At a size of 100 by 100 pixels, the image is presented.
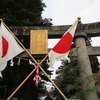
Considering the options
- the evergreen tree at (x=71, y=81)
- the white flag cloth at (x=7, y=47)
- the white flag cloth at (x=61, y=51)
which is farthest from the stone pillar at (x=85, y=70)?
the white flag cloth at (x=7, y=47)

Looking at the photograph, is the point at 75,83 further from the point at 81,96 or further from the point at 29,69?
the point at 29,69

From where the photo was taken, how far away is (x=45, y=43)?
5398mm

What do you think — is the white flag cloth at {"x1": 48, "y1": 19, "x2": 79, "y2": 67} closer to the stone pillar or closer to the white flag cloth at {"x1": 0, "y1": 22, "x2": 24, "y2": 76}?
the stone pillar

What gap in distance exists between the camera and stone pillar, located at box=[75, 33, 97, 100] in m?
4.47

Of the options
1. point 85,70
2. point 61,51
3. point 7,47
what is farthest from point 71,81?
point 7,47

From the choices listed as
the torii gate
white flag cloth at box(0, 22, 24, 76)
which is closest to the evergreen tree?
the torii gate

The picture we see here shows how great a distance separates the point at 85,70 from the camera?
4.88 m

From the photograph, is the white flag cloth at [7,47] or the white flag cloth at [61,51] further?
the white flag cloth at [61,51]

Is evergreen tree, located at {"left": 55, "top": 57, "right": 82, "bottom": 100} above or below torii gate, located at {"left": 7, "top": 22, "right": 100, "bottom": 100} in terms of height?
→ below

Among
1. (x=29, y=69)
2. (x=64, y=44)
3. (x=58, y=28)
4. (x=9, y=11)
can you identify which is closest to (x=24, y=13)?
(x=9, y=11)

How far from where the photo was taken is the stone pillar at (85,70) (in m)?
4.47

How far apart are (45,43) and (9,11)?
4529 mm

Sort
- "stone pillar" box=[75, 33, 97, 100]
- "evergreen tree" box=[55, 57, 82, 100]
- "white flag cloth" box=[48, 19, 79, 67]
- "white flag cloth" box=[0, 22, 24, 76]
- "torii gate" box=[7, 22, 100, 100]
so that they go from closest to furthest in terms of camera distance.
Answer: "white flag cloth" box=[0, 22, 24, 76] < "stone pillar" box=[75, 33, 97, 100] < "white flag cloth" box=[48, 19, 79, 67] < "evergreen tree" box=[55, 57, 82, 100] < "torii gate" box=[7, 22, 100, 100]

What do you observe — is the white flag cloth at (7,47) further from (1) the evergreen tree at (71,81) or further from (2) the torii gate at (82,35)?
(1) the evergreen tree at (71,81)
